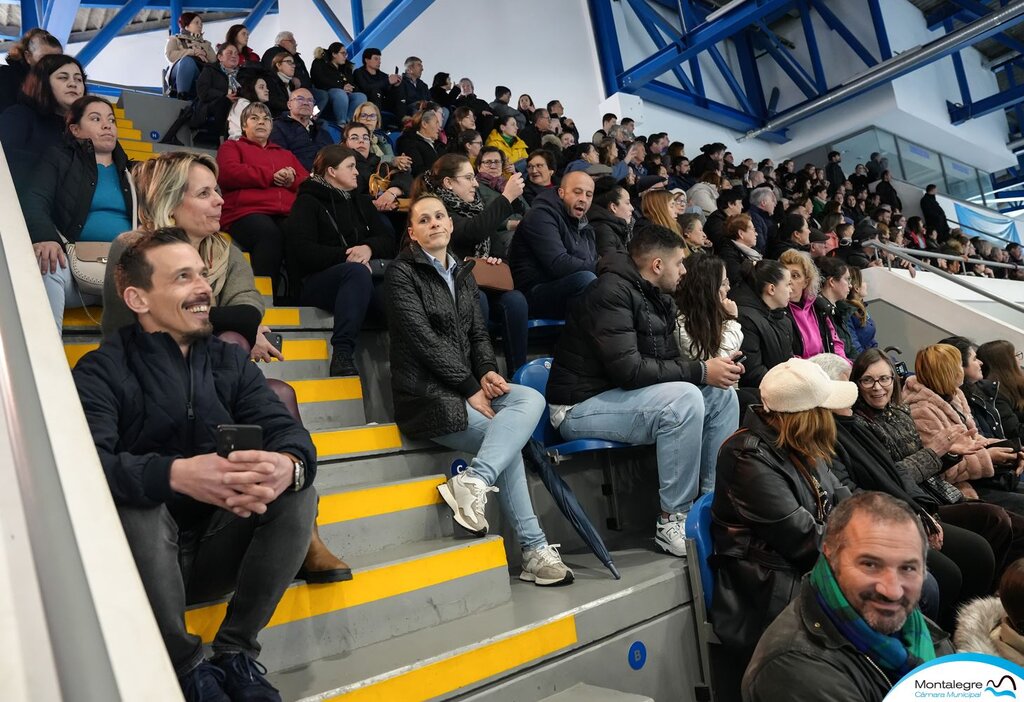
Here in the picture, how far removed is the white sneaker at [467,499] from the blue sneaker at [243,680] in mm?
879

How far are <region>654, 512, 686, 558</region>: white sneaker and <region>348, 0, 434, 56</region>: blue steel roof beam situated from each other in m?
7.42

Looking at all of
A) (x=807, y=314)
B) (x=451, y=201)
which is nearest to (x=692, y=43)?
(x=807, y=314)

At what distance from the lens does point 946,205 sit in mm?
14023

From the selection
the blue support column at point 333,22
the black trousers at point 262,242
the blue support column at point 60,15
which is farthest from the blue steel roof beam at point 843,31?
the black trousers at point 262,242

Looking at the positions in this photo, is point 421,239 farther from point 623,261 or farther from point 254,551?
point 254,551

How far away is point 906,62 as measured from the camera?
1077 centimetres

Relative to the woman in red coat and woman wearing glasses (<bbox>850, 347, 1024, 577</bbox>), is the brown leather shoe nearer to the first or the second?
the woman in red coat

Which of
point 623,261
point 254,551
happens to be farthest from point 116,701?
point 623,261

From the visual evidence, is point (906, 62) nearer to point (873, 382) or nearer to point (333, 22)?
point (333, 22)

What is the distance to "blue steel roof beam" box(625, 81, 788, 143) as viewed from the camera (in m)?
11.5

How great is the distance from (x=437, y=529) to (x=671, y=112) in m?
10.9

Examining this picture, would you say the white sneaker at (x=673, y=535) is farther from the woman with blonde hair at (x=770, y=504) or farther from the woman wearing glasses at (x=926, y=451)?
the woman wearing glasses at (x=926, y=451)

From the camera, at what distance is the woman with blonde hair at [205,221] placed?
2254mm

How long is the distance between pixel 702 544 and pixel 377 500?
102 cm
